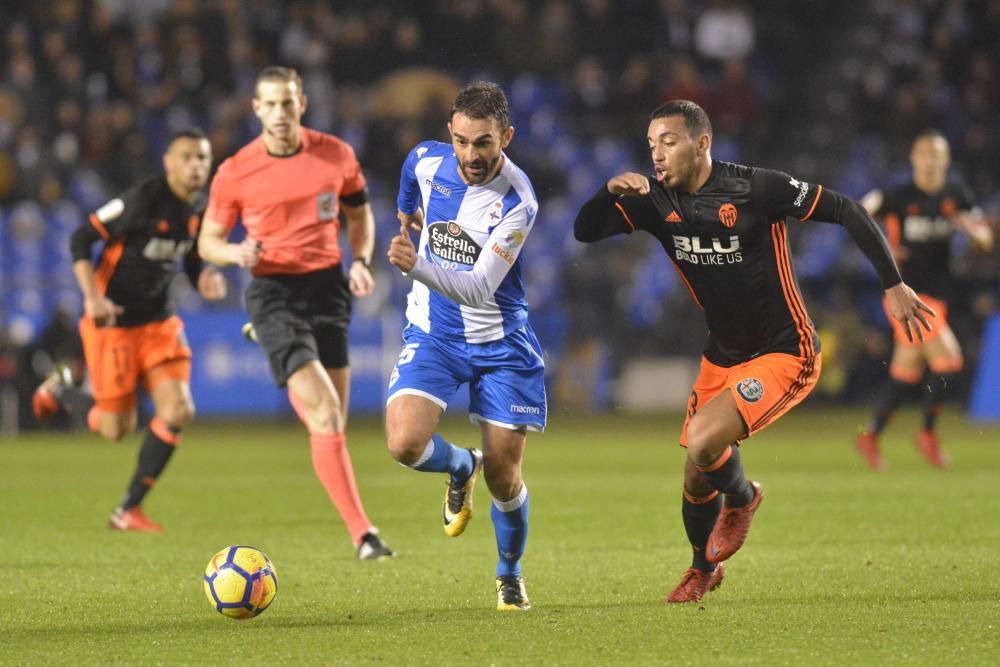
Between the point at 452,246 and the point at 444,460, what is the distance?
36.9 inches

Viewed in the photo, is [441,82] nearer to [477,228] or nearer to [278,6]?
[278,6]

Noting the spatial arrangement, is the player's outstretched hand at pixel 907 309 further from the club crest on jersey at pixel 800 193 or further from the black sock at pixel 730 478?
the black sock at pixel 730 478

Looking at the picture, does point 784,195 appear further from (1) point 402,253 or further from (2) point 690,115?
(1) point 402,253

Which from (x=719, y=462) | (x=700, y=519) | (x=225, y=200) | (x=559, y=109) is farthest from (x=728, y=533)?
(x=559, y=109)

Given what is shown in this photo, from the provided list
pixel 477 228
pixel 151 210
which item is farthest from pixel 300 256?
pixel 477 228

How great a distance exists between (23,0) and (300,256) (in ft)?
46.0

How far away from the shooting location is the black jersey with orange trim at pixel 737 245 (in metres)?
6.60

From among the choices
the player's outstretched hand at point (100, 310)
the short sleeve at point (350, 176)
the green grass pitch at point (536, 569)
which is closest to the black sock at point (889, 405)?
the green grass pitch at point (536, 569)

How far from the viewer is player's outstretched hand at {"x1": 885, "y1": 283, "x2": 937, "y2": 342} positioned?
20.7 feet

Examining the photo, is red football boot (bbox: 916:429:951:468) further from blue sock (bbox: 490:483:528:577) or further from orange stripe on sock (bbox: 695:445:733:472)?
blue sock (bbox: 490:483:528:577)

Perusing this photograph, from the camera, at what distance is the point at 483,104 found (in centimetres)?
629

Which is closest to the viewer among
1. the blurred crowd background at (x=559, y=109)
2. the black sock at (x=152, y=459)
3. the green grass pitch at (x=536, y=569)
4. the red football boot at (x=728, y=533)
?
the green grass pitch at (x=536, y=569)

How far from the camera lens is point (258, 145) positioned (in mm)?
8750

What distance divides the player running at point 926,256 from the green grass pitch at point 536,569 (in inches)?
18.5
